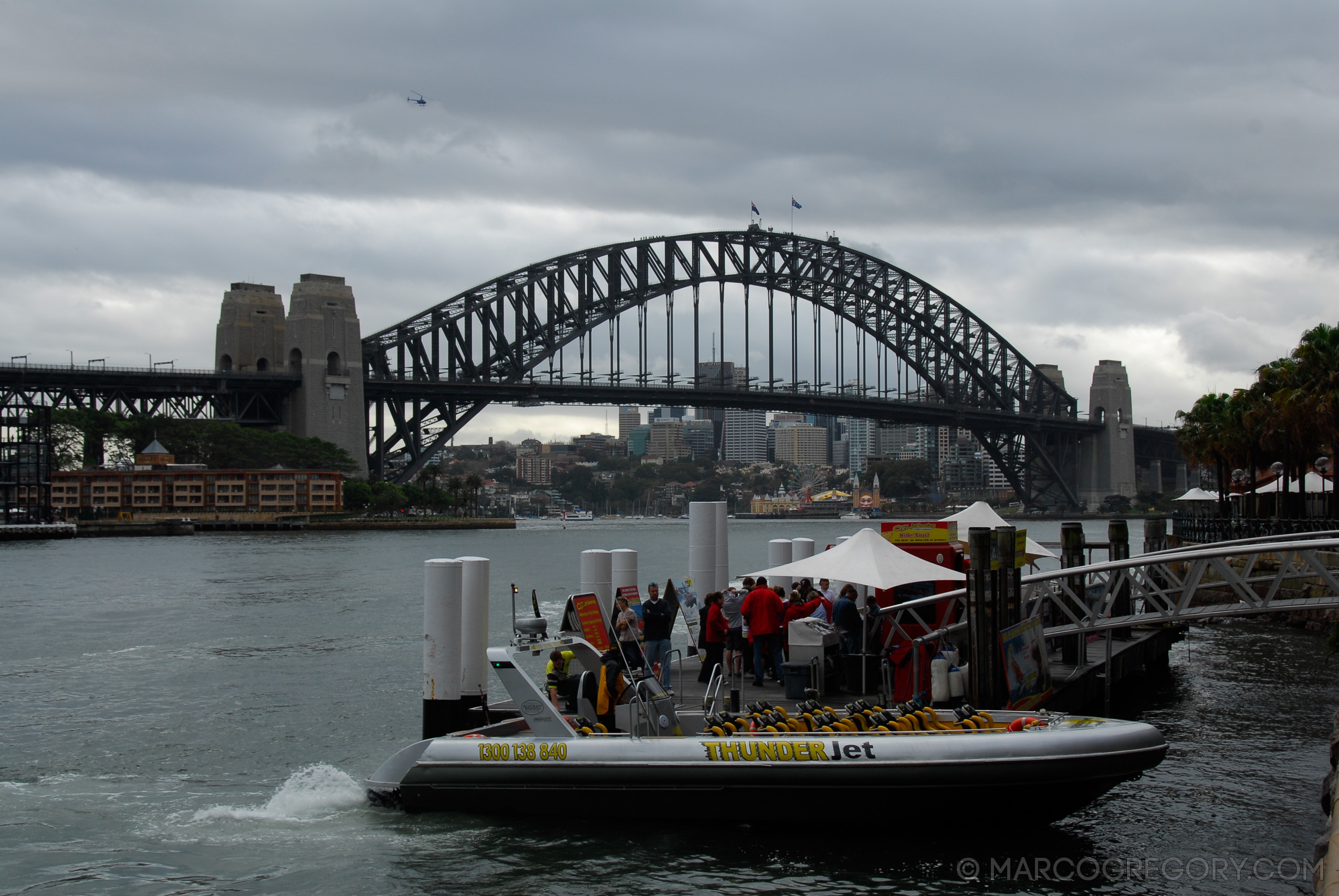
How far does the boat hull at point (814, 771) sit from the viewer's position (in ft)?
36.9

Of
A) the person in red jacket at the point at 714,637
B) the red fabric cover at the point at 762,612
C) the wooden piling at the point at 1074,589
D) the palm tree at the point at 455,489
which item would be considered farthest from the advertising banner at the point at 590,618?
the palm tree at the point at 455,489

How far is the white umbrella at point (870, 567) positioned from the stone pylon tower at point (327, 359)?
74188 mm

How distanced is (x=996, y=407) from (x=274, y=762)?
105 m

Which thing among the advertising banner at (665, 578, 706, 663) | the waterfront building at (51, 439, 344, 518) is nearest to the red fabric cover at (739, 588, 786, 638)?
the advertising banner at (665, 578, 706, 663)

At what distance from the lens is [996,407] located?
115 metres

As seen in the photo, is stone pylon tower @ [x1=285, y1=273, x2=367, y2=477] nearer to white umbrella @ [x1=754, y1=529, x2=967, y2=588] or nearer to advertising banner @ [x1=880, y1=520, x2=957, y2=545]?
advertising banner @ [x1=880, y1=520, x2=957, y2=545]

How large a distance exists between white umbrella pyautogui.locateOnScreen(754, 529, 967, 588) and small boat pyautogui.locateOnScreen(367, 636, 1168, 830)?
7.65 feet

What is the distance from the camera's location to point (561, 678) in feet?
43.1

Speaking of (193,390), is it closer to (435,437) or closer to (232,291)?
(232,291)

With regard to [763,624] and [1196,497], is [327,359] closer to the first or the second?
[1196,497]

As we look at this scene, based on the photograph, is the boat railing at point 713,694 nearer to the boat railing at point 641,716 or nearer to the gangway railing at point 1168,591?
the boat railing at point 641,716

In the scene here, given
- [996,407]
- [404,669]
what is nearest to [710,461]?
[996,407]

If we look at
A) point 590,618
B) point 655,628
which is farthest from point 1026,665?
point 590,618

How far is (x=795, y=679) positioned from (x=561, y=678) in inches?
112
